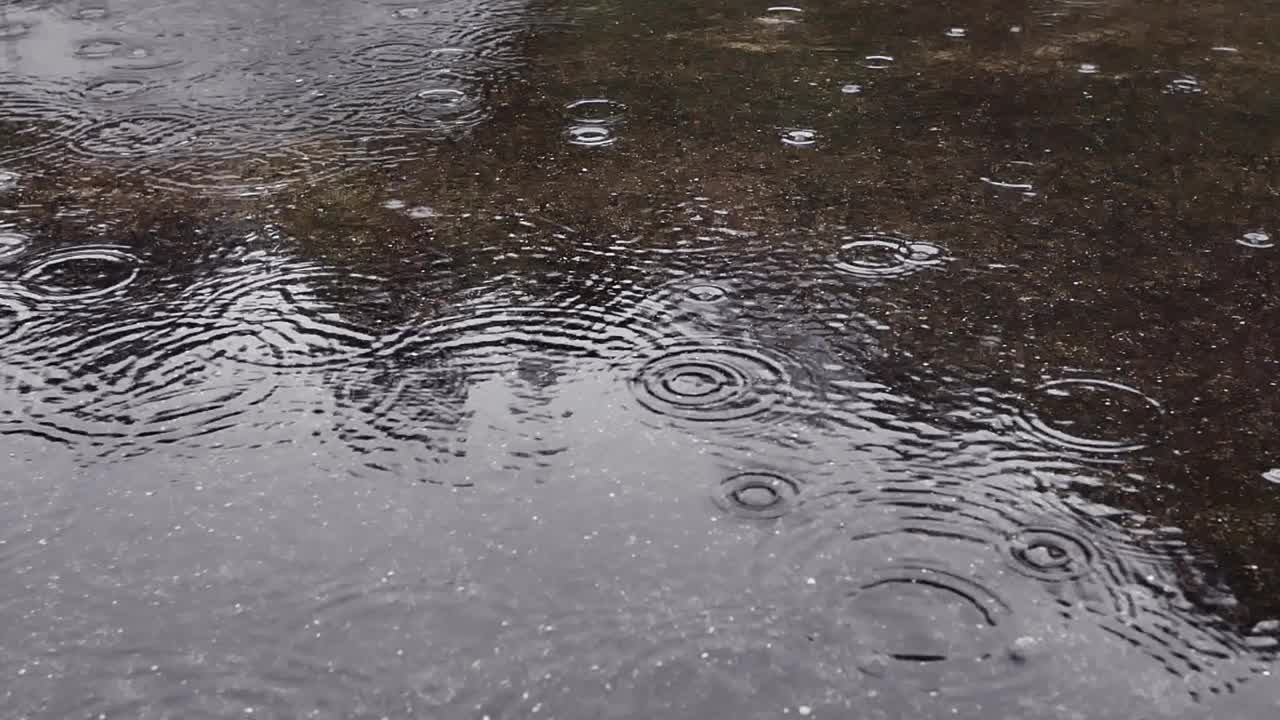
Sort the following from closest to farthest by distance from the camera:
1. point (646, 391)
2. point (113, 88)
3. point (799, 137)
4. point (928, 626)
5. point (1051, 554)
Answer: point (928, 626) → point (1051, 554) → point (646, 391) → point (799, 137) → point (113, 88)

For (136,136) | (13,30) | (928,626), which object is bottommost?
(928,626)

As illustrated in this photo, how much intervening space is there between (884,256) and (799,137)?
1.16 meters

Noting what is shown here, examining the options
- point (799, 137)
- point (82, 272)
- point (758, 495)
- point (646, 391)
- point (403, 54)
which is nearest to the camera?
point (758, 495)

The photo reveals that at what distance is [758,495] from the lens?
9.15 feet

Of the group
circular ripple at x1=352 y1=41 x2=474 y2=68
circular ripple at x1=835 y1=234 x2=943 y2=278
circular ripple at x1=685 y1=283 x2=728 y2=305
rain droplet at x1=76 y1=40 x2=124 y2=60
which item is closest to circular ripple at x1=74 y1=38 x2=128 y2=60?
rain droplet at x1=76 y1=40 x2=124 y2=60

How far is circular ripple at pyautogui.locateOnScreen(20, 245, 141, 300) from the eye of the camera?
3770 mm

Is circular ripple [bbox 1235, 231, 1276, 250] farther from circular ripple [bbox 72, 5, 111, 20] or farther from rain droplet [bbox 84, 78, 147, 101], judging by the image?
circular ripple [bbox 72, 5, 111, 20]

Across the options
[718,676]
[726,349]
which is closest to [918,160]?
[726,349]

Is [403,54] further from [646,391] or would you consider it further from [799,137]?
[646,391]

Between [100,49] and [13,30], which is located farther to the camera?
[13,30]

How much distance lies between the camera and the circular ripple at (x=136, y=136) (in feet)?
16.1

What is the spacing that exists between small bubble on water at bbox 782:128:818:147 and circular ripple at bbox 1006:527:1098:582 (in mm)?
2581

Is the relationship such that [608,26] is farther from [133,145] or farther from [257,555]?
[257,555]

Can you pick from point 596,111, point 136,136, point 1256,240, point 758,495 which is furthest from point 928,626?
point 136,136
